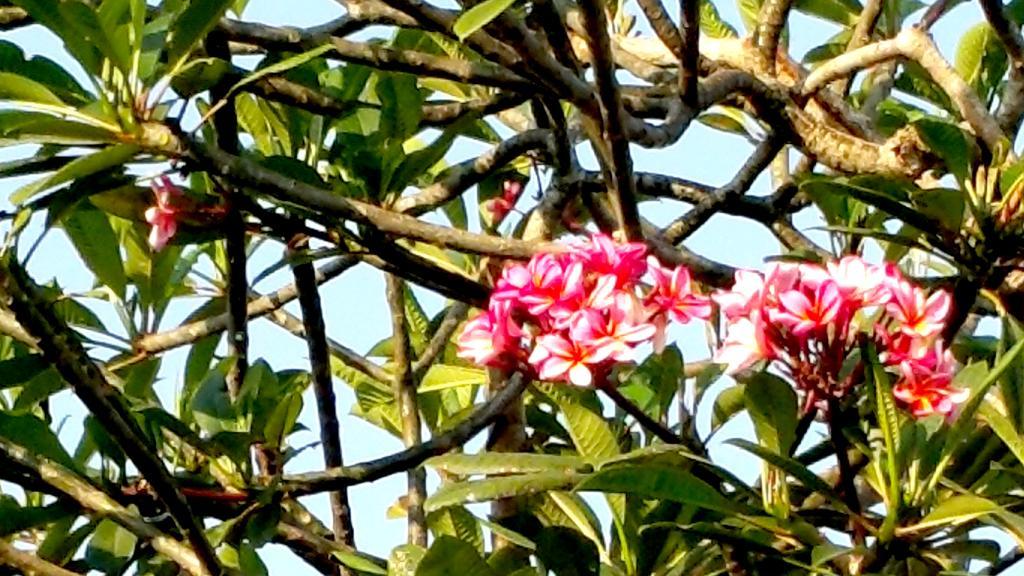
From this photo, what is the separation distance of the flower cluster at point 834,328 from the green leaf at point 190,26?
0.45m

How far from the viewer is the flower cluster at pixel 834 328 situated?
49.4 inches

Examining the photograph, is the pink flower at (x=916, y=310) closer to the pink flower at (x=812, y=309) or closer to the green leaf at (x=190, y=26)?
the pink flower at (x=812, y=309)

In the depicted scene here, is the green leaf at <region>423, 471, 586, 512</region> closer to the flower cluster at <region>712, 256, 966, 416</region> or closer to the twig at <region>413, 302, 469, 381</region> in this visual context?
the flower cluster at <region>712, 256, 966, 416</region>

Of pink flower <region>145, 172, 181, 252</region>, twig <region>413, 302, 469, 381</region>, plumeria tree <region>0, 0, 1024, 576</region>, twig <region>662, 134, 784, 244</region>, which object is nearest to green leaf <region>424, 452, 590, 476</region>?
plumeria tree <region>0, 0, 1024, 576</region>

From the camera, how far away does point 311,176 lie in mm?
1528

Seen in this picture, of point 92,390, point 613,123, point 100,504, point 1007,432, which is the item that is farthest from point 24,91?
point 1007,432

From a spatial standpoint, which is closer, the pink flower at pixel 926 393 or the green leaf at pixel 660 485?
the green leaf at pixel 660 485

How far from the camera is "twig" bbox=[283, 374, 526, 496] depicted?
61.4 inches

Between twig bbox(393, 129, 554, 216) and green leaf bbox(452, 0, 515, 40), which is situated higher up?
twig bbox(393, 129, 554, 216)

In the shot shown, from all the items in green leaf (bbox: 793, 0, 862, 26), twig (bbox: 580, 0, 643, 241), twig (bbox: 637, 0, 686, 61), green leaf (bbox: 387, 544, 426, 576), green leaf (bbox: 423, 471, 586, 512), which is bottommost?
green leaf (bbox: 387, 544, 426, 576)

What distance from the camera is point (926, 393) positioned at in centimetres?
126

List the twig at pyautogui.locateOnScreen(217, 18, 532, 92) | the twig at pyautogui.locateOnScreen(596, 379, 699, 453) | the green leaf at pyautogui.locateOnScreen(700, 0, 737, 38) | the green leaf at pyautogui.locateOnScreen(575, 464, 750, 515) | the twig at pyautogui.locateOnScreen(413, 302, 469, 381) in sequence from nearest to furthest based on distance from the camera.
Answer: the green leaf at pyautogui.locateOnScreen(575, 464, 750, 515) → the twig at pyautogui.locateOnScreen(596, 379, 699, 453) → the twig at pyautogui.locateOnScreen(217, 18, 532, 92) → the twig at pyautogui.locateOnScreen(413, 302, 469, 381) → the green leaf at pyautogui.locateOnScreen(700, 0, 737, 38)

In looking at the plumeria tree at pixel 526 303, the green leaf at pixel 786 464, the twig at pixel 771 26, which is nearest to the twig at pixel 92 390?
the plumeria tree at pixel 526 303

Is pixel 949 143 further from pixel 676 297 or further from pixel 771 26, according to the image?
pixel 771 26
